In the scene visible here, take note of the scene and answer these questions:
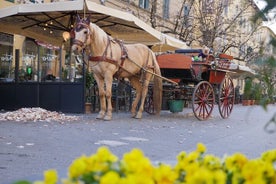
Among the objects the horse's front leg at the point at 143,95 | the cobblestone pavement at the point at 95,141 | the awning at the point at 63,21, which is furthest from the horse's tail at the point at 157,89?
the cobblestone pavement at the point at 95,141

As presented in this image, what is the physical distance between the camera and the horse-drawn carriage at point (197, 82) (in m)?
13.1

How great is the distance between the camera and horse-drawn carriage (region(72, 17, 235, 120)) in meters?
11.0

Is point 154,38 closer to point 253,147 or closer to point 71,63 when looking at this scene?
point 71,63

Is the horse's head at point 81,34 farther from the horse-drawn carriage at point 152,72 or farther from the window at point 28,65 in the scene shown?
the window at point 28,65

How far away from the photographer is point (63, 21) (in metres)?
14.4

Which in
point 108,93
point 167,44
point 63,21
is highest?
point 63,21

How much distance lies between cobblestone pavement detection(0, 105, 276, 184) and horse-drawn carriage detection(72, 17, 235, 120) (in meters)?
1.46

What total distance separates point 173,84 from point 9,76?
5.56m

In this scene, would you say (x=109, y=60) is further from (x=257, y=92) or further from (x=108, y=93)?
(x=257, y=92)

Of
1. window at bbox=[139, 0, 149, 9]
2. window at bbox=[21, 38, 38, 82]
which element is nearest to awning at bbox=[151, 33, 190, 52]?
window at bbox=[21, 38, 38, 82]

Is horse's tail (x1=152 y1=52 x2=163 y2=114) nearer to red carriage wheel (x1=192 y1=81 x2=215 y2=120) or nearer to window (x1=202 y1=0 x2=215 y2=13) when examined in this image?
red carriage wheel (x1=192 y1=81 x2=215 y2=120)

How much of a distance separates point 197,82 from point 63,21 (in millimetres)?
4590

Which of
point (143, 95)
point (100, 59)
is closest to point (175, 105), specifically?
point (143, 95)

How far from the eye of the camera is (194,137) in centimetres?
885
